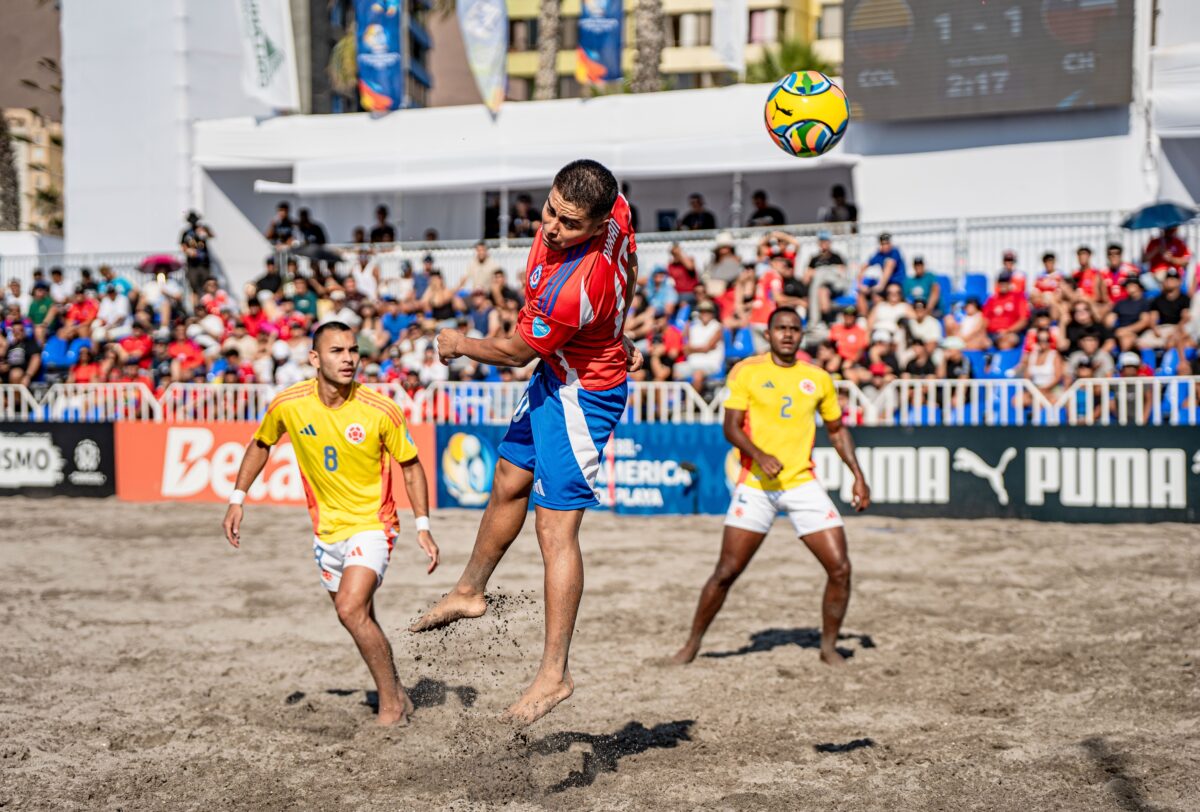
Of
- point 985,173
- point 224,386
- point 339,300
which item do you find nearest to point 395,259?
point 339,300

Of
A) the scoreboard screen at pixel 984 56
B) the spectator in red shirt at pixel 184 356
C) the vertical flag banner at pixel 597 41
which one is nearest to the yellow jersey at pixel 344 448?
the spectator in red shirt at pixel 184 356

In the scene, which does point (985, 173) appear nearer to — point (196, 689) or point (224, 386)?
point (224, 386)

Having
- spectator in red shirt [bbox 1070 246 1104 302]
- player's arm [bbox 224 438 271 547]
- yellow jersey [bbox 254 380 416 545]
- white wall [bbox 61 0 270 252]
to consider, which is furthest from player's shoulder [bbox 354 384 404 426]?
white wall [bbox 61 0 270 252]

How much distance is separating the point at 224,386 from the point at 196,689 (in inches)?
348

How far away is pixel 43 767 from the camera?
5.80 m

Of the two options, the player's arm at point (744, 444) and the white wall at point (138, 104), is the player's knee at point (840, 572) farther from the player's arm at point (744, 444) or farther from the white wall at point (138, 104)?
the white wall at point (138, 104)

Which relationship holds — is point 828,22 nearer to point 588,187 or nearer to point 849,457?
point 849,457

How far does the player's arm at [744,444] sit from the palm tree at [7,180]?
3642 centimetres

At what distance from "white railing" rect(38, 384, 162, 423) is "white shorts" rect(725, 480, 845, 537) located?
10424mm

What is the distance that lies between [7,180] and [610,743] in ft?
129

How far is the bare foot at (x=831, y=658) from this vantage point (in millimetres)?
7730

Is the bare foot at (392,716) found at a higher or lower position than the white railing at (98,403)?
lower

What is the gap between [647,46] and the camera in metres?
23.8

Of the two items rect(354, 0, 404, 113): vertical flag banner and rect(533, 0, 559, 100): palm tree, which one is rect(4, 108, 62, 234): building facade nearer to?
rect(533, 0, 559, 100): palm tree
